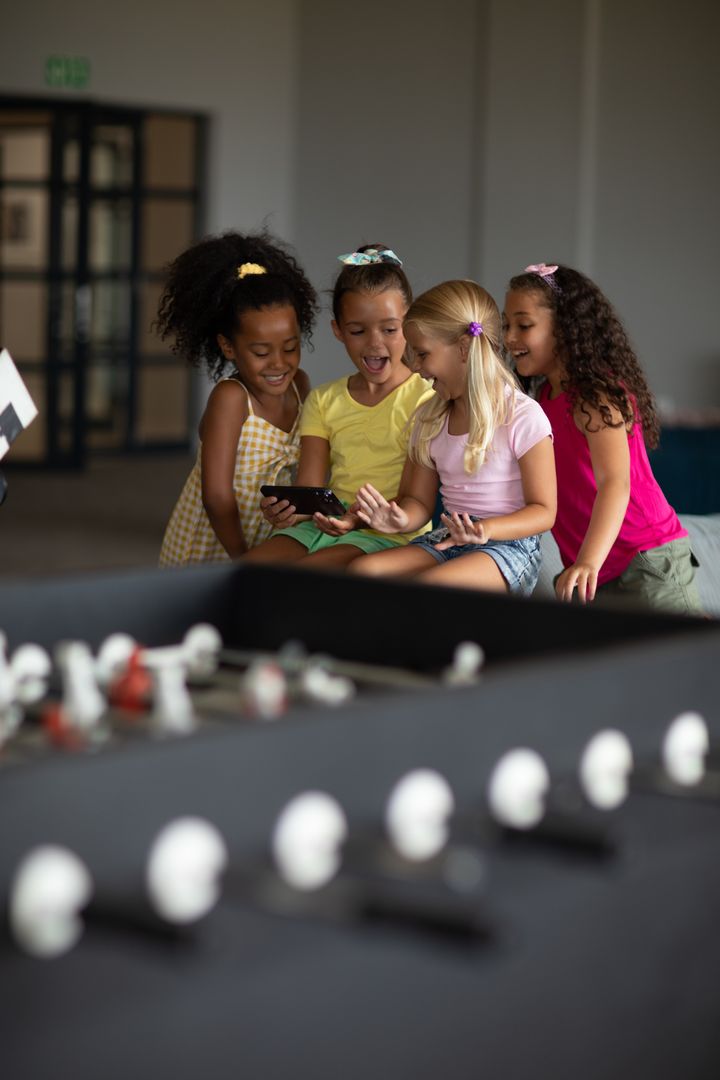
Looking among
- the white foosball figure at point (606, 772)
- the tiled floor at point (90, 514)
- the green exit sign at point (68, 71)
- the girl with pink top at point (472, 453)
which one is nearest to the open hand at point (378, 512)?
the girl with pink top at point (472, 453)

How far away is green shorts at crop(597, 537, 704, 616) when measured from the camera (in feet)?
10.7

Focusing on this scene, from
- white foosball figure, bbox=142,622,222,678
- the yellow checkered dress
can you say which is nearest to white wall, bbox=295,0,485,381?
the yellow checkered dress

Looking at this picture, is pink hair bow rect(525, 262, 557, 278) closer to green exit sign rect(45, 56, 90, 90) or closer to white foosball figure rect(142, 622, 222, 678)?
white foosball figure rect(142, 622, 222, 678)

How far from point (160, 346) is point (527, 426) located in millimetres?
7562

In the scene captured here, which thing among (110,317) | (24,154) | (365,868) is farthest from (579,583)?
(110,317)

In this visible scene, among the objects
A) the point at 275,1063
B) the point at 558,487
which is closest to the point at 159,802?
the point at 275,1063

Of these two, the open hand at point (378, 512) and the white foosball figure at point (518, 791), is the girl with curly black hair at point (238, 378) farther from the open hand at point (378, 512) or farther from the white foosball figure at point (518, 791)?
the white foosball figure at point (518, 791)

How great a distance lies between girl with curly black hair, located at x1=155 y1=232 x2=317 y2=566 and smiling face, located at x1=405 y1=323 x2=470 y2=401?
51 cm

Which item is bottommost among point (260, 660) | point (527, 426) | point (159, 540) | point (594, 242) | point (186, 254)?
point (159, 540)

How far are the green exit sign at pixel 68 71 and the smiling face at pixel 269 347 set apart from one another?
6368 mm

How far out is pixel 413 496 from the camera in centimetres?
331

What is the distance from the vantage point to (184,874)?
112cm

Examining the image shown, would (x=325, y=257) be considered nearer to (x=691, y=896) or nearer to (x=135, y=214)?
(x=135, y=214)

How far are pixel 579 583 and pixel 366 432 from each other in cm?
75
